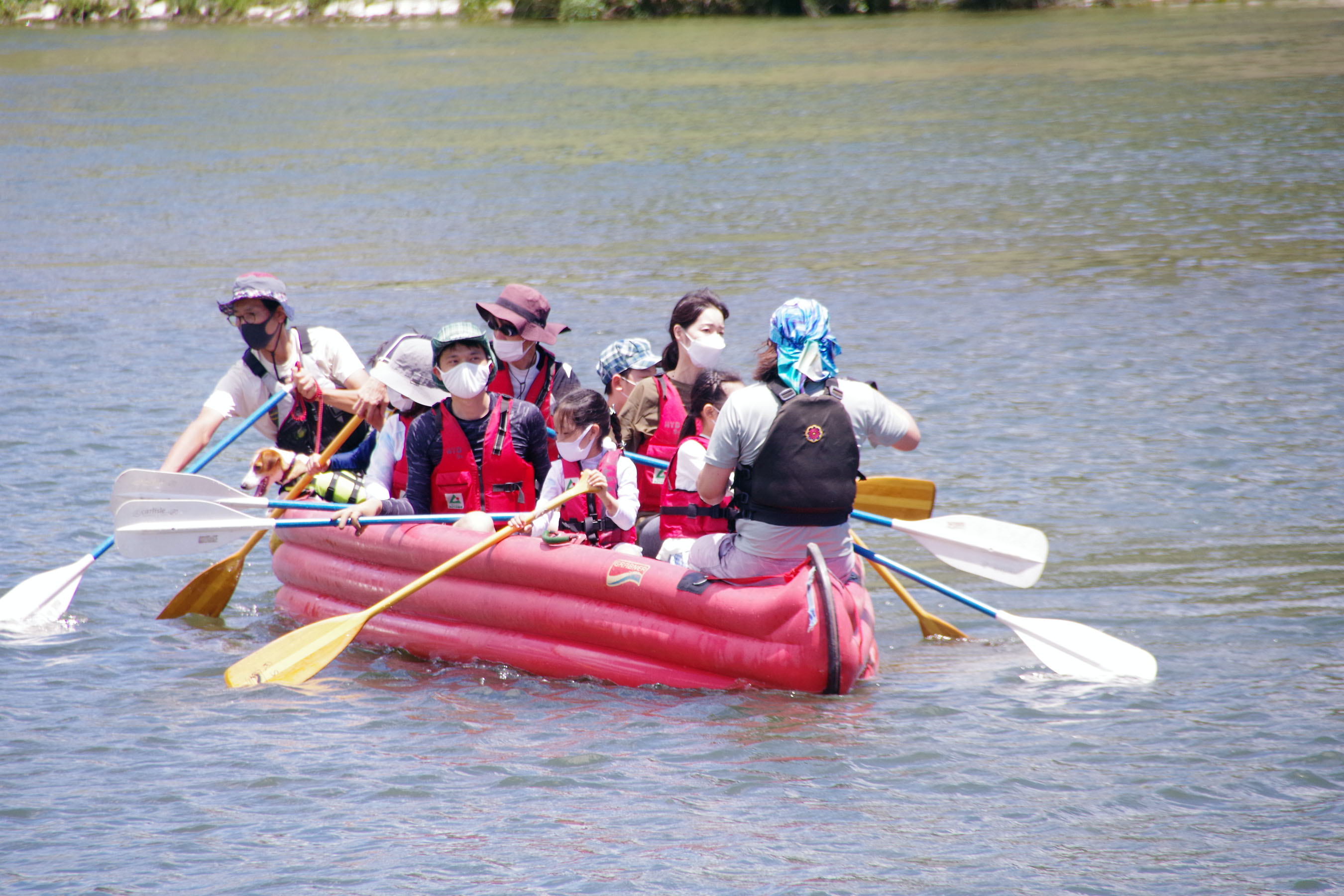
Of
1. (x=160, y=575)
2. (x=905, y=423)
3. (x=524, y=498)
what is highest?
(x=905, y=423)

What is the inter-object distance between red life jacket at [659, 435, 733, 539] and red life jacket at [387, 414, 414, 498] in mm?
1128

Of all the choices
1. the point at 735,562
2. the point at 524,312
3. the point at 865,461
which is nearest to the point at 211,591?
the point at 524,312

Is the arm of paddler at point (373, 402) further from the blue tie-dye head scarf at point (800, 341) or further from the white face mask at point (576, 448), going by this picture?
the blue tie-dye head scarf at point (800, 341)

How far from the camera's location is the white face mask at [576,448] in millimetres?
5539

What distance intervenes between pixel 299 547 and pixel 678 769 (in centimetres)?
247

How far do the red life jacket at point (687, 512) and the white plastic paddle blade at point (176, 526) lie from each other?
1738 millimetres

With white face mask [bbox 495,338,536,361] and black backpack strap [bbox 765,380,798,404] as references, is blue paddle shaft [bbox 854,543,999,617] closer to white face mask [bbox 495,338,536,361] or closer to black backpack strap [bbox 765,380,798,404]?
black backpack strap [bbox 765,380,798,404]

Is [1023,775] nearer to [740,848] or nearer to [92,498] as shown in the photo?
[740,848]

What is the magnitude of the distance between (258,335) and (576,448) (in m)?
1.81

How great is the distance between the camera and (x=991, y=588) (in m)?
6.72

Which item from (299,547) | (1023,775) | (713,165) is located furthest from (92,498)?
(713,165)

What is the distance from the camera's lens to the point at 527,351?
632 cm

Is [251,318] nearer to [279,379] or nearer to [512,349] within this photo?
[279,379]

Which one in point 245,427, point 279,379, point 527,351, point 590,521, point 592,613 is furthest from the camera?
point 245,427
